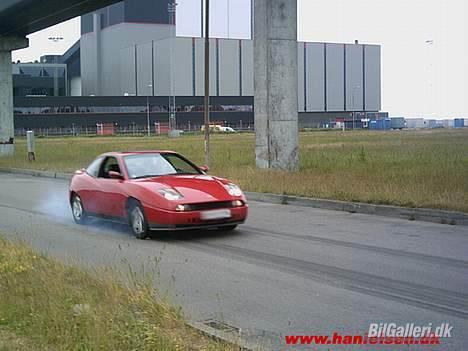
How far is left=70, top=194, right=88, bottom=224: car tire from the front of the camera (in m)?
12.9

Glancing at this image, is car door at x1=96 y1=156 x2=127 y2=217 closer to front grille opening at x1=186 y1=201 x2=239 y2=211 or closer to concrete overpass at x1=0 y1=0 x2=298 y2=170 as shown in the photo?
front grille opening at x1=186 y1=201 x2=239 y2=211

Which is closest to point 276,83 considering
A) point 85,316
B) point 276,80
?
point 276,80

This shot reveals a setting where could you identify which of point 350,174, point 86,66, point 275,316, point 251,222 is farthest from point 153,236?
point 86,66

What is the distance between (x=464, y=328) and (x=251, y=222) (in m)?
7.29

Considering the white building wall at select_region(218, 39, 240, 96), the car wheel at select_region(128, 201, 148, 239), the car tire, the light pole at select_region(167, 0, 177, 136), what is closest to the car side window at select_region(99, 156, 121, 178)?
the car tire

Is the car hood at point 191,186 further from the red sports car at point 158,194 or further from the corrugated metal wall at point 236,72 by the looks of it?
the corrugated metal wall at point 236,72

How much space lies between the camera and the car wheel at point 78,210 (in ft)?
42.3

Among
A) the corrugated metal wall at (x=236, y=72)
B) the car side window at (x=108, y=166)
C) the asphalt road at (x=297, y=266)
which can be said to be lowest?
the asphalt road at (x=297, y=266)

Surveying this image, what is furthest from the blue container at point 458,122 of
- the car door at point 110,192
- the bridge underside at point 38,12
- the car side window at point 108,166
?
the car door at point 110,192

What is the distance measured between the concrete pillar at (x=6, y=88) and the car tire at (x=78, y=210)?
3138 cm

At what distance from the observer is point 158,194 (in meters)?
10.6

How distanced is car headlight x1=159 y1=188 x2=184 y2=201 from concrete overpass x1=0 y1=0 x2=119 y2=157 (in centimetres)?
2397

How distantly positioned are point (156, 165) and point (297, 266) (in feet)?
13.5

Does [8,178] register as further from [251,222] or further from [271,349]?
[271,349]
